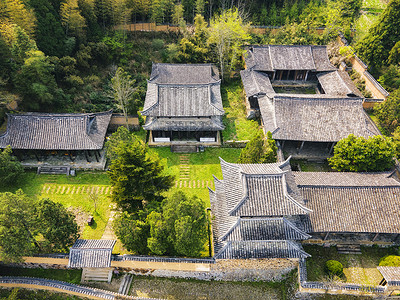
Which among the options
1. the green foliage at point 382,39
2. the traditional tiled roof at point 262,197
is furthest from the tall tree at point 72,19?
the green foliage at point 382,39

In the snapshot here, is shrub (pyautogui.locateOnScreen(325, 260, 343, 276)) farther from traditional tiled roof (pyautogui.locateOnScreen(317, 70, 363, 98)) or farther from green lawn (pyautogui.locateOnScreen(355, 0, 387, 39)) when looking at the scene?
green lawn (pyautogui.locateOnScreen(355, 0, 387, 39))

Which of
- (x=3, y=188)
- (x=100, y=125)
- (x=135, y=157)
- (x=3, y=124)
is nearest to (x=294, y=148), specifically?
(x=135, y=157)

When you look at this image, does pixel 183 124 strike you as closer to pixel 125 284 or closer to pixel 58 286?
pixel 125 284

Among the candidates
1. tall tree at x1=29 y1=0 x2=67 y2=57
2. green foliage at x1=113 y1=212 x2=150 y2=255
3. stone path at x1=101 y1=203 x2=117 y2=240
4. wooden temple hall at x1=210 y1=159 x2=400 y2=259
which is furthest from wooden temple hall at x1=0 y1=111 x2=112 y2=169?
wooden temple hall at x1=210 y1=159 x2=400 y2=259

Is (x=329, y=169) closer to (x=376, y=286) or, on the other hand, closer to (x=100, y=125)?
(x=376, y=286)

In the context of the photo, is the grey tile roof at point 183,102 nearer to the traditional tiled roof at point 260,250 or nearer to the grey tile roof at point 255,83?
the grey tile roof at point 255,83

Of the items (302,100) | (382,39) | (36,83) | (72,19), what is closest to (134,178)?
(36,83)
